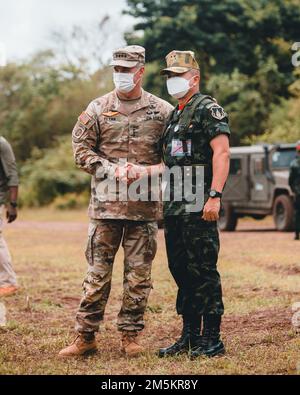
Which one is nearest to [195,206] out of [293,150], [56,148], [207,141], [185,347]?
[207,141]

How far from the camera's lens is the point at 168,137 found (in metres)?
5.59

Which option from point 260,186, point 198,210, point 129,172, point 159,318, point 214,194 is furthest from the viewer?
point 260,186

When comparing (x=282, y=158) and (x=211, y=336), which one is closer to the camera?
(x=211, y=336)

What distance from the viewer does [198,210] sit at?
216 inches

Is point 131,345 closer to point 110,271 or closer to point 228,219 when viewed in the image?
point 110,271

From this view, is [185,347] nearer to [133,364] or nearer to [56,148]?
[133,364]

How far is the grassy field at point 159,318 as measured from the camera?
17.0 ft

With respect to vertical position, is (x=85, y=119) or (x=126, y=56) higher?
(x=126, y=56)

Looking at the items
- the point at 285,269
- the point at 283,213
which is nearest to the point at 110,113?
the point at 285,269

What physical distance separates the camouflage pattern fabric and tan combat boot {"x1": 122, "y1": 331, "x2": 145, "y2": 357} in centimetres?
85

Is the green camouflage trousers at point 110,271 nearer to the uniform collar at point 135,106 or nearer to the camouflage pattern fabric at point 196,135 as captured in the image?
the camouflage pattern fabric at point 196,135

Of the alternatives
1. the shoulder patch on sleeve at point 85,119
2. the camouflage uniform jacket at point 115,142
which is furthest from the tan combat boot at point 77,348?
the shoulder patch on sleeve at point 85,119

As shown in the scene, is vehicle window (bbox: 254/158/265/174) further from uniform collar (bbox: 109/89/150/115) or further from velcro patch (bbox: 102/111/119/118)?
velcro patch (bbox: 102/111/119/118)

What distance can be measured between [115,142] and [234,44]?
83.0 feet
